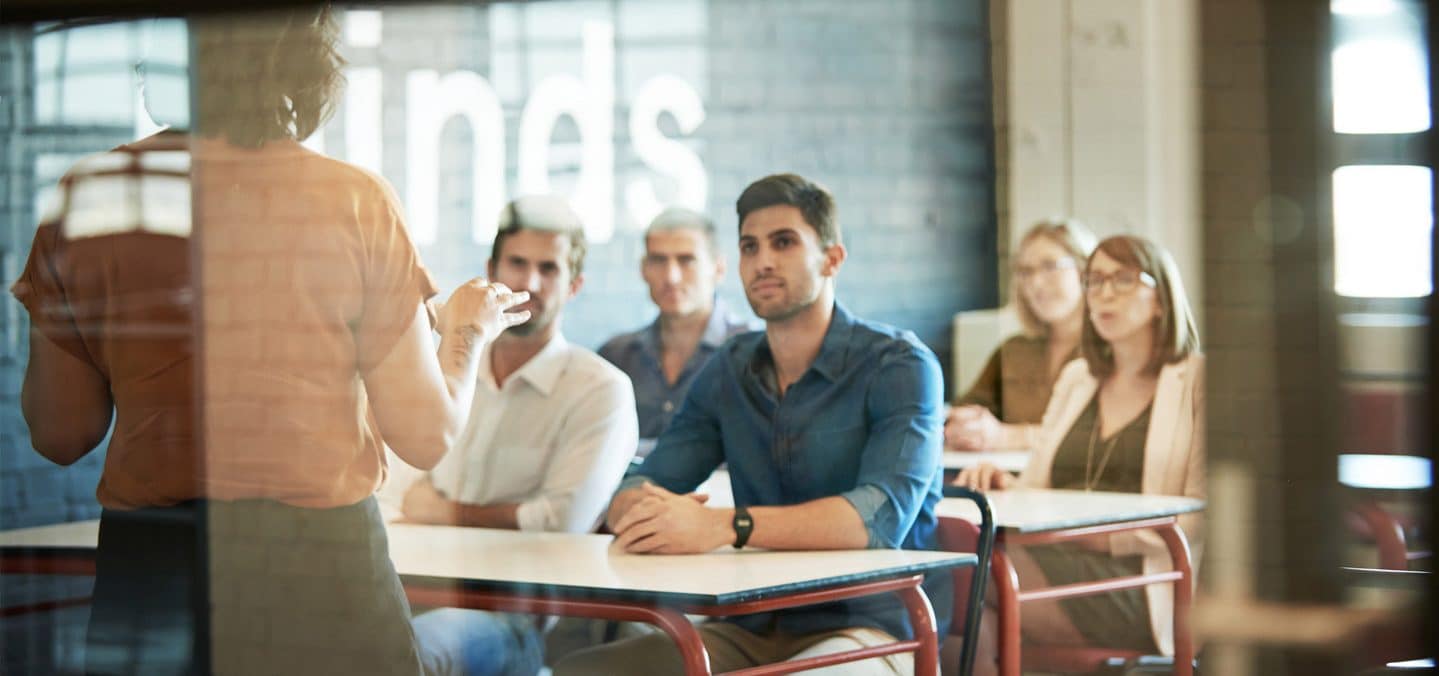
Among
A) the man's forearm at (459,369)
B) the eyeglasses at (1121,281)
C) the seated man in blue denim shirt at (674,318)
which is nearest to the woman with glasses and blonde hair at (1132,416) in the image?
the eyeglasses at (1121,281)

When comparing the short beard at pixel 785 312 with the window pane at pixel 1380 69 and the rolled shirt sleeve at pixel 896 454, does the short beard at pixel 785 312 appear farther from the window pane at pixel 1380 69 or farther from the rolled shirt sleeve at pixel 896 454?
the window pane at pixel 1380 69

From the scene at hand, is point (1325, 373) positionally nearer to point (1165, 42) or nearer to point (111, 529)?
point (1165, 42)

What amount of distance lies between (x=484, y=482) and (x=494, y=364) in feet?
0.60

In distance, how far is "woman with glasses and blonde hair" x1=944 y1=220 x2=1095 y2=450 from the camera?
1824 millimetres

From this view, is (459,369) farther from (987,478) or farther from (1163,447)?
(1163,447)

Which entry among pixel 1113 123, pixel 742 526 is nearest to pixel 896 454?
pixel 742 526

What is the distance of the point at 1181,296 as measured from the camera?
1797 millimetres

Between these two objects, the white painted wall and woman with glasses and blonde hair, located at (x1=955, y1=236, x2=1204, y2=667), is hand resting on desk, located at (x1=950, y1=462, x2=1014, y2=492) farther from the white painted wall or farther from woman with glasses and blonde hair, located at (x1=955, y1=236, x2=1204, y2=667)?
the white painted wall

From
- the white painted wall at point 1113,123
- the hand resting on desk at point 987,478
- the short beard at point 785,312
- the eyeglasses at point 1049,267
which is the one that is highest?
the white painted wall at point 1113,123

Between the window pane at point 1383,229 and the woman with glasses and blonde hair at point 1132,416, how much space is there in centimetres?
20

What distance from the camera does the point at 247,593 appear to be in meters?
2.45

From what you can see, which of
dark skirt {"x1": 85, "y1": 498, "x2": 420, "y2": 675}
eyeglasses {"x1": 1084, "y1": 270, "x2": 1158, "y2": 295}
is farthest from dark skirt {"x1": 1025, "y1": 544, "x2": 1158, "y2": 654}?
dark skirt {"x1": 85, "y1": 498, "x2": 420, "y2": 675}

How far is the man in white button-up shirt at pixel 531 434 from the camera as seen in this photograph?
6.99 ft

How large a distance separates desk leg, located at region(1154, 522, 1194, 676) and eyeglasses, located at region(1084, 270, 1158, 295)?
306 mm
